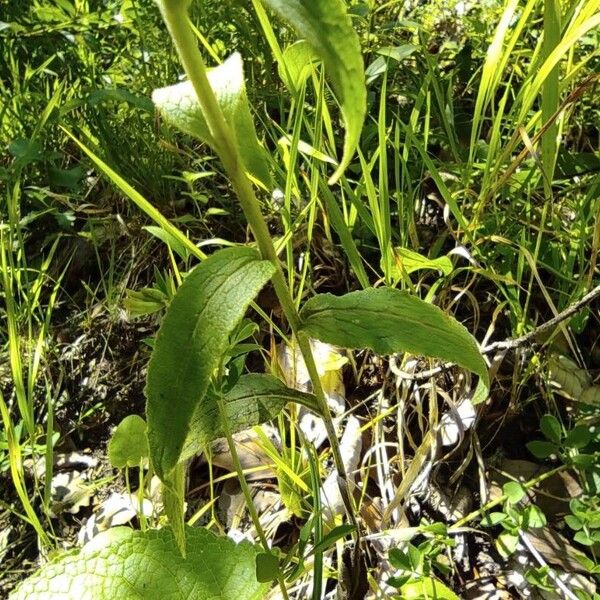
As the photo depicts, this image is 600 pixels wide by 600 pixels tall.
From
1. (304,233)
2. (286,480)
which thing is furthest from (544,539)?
(304,233)

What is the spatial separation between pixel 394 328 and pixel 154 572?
446 millimetres

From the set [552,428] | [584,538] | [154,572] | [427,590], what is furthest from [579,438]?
[154,572]

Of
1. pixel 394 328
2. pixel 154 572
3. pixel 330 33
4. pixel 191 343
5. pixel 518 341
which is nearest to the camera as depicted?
pixel 330 33

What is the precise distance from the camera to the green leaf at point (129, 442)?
0.87 m

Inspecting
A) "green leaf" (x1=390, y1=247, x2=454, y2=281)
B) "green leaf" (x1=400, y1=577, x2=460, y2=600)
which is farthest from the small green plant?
"green leaf" (x1=390, y1=247, x2=454, y2=281)

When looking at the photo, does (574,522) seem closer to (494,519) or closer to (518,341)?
(494,519)

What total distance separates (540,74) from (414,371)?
0.48 meters

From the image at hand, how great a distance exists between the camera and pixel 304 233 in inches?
51.9

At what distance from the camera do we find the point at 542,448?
3.34ft

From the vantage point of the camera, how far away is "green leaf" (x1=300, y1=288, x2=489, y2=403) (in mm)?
688

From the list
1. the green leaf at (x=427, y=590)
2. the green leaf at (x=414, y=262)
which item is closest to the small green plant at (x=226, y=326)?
the green leaf at (x=427, y=590)

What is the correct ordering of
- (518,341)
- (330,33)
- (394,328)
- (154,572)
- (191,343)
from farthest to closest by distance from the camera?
(518,341)
(154,572)
(394,328)
(191,343)
(330,33)

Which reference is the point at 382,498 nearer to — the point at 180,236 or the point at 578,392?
the point at 578,392

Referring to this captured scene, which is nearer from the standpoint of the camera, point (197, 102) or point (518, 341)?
point (197, 102)
